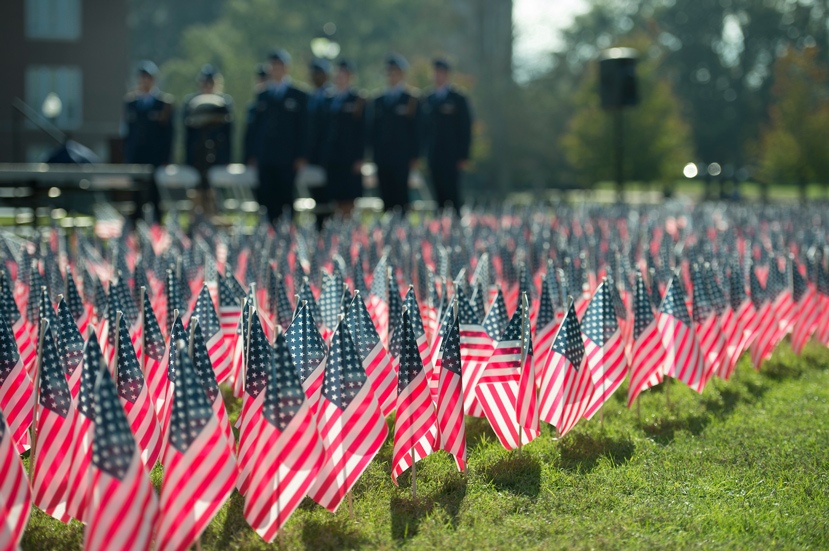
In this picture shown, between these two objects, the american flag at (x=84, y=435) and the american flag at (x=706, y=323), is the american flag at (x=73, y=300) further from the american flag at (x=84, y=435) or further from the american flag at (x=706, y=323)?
the american flag at (x=706, y=323)

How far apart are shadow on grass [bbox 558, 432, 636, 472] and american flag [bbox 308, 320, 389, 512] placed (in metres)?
1.23

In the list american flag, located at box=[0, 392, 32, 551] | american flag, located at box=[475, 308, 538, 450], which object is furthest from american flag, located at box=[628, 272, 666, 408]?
american flag, located at box=[0, 392, 32, 551]

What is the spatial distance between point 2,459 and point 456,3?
5701 centimetres

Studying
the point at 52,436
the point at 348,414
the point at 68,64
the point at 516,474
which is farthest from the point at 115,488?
the point at 68,64

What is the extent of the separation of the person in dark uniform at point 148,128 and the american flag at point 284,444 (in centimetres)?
1277

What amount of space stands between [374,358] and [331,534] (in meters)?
1.15

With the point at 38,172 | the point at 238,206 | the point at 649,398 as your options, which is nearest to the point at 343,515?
the point at 649,398

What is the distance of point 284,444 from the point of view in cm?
410

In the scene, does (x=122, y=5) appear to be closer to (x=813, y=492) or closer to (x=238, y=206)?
(x=238, y=206)

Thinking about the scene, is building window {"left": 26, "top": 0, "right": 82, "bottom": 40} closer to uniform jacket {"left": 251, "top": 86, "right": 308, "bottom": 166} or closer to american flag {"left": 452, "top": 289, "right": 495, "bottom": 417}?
uniform jacket {"left": 251, "top": 86, "right": 308, "bottom": 166}

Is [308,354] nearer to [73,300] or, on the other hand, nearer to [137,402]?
[137,402]

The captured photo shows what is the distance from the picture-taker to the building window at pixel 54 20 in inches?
1286

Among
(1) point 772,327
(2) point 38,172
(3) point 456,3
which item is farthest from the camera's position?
(3) point 456,3

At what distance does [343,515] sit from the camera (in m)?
4.39
